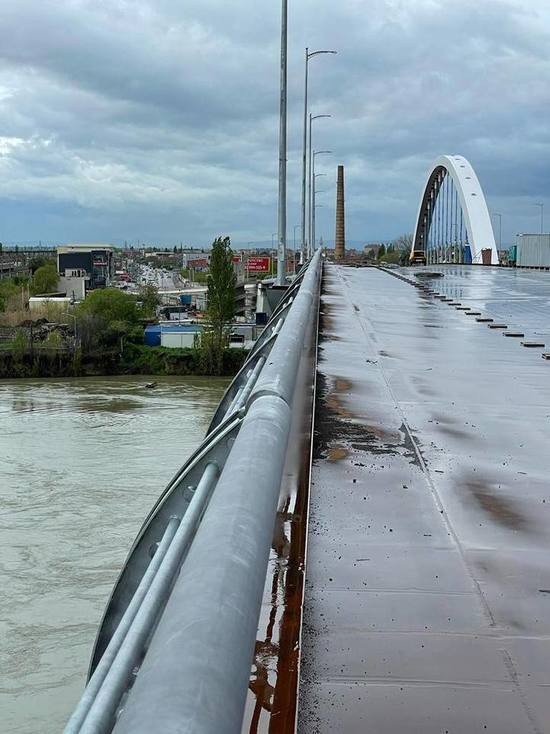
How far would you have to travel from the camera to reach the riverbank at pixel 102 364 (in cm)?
5303

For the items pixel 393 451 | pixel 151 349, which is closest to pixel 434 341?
pixel 393 451

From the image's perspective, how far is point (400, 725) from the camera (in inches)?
67.1

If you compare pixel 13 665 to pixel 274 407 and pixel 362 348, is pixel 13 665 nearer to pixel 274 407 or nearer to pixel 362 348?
pixel 362 348

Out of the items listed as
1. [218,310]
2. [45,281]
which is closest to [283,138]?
[218,310]

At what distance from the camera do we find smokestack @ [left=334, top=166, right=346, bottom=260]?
92.6 metres

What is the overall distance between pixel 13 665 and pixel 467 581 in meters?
10.9

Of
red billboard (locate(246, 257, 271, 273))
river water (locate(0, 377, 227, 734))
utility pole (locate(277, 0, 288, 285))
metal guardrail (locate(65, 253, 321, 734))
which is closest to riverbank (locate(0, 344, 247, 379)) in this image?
river water (locate(0, 377, 227, 734))

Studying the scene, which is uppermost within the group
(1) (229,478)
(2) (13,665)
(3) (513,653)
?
(1) (229,478)

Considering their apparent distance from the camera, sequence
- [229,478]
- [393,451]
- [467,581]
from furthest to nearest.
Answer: [393,451] < [467,581] < [229,478]

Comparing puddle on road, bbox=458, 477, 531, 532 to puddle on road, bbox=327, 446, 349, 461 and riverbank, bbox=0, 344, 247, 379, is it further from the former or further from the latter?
riverbank, bbox=0, 344, 247, 379

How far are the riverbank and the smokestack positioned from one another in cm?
3960

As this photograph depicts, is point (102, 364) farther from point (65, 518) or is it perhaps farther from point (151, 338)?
point (65, 518)

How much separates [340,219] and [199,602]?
9377 centimetres

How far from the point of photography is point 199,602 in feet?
4.05
